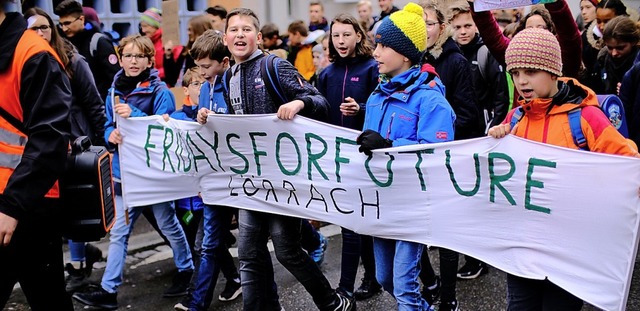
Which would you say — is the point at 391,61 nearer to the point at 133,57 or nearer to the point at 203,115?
the point at 203,115

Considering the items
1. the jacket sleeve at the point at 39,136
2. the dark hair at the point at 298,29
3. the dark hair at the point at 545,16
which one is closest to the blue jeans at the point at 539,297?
the jacket sleeve at the point at 39,136

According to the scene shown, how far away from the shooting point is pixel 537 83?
3.27 metres

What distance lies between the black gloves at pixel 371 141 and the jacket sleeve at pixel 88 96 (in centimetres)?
236

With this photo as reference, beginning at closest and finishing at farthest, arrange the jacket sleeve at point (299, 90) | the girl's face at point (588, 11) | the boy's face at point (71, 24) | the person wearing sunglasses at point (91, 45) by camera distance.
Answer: the jacket sleeve at point (299, 90)
the person wearing sunglasses at point (91, 45)
the boy's face at point (71, 24)
the girl's face at point (588, 11)

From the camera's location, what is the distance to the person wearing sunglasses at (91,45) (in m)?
6.84

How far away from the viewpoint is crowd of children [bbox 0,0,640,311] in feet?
10.9

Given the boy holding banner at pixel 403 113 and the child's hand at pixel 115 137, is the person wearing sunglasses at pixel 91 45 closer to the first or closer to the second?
the child's hand at pixel 115 137

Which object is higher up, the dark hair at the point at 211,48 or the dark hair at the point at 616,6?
the dark hair at the point at 616,6

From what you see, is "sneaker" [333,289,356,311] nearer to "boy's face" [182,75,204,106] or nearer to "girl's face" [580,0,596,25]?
"boy's face" [182,75,204,106]

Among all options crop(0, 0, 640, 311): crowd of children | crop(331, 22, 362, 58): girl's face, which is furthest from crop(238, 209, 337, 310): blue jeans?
crop(331, 22, 362, 58): girl's face

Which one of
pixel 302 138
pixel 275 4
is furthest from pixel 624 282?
pixel 275 4

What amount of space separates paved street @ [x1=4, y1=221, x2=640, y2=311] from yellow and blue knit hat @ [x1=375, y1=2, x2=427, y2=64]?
1861 mm

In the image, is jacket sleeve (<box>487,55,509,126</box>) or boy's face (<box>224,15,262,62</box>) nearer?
boy's face (<box>224,15,262,62</box>)

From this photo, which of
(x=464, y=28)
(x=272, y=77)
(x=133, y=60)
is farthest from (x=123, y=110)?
(x=464, y=28)
